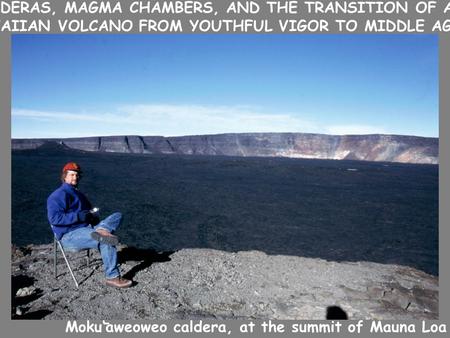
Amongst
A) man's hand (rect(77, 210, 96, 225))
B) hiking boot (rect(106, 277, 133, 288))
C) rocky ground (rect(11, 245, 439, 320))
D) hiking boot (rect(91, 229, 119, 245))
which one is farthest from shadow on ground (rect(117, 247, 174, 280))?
hiking boot (rect(91, 229, 119, 245))

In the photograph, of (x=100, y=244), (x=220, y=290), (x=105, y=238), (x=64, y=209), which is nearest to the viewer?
(x=105, y=238)

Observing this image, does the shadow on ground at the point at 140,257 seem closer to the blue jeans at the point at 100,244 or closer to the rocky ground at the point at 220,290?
the rocky ground at the point at 220,290

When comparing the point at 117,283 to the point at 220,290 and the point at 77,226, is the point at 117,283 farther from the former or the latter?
the point at 220,290

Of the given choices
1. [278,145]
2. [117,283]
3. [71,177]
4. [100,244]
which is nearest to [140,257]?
[117,283]

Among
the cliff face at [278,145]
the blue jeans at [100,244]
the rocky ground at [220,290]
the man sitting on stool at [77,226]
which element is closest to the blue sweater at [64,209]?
the man sitting on stool at [77,226]

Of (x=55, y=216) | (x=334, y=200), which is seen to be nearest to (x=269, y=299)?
(x=55, y=216)

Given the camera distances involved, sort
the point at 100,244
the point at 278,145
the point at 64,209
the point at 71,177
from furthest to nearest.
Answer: the point at 278,145 → the point at 71,177 → the point at 64,209 → the point at 100,244

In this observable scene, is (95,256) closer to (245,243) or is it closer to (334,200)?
(245,243)

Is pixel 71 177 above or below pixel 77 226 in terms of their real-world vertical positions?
above
